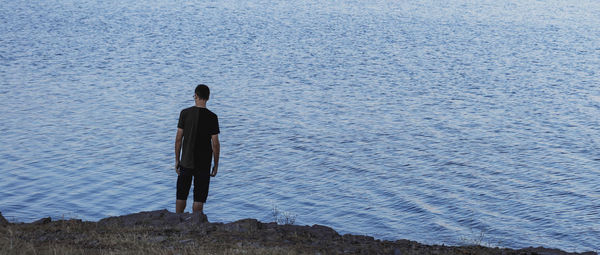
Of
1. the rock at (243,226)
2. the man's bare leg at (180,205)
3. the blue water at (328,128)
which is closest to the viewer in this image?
the rock at (243,226)

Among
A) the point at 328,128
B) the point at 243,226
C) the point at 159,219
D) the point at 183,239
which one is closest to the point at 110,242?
the point at 183,239

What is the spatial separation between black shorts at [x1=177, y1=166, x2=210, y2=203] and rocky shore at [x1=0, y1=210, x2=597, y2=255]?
332mm

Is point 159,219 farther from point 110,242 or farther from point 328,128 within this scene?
point 328,128

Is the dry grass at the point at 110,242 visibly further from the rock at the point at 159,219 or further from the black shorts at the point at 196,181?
the black shorts at the point at 196,181

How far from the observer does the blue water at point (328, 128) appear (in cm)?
1552

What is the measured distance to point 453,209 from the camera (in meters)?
15.8

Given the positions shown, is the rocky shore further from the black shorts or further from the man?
the man

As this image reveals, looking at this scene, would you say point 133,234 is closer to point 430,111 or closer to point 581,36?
point 430,111

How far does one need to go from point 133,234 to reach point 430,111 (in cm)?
1787

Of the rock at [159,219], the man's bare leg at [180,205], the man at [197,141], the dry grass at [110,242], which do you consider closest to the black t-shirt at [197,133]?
the man at [197,141]

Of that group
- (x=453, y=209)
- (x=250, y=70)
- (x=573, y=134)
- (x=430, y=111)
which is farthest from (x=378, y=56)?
(x=453, y=209)

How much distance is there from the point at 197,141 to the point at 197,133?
0.13m

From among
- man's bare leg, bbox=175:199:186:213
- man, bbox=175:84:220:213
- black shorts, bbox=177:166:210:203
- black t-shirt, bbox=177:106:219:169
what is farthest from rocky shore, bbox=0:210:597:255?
black t-shirt, bbox=177:106:219:169

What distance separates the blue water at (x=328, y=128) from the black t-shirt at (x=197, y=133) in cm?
401
